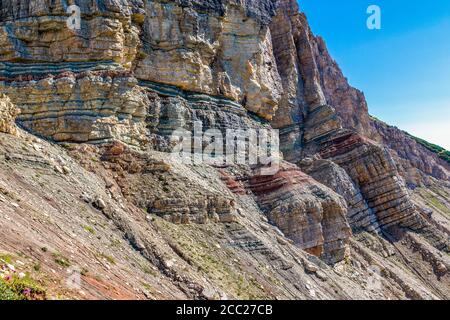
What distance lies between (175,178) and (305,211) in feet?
47.3

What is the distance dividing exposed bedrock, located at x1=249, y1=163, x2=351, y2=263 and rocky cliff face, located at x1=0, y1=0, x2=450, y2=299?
15cm

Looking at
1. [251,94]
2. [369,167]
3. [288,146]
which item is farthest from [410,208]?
[251,94]

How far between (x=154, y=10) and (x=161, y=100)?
10.9 m

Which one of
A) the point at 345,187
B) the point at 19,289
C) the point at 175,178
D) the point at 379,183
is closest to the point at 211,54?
the point at 175,178

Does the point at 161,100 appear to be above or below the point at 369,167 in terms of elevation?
above

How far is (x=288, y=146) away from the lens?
71.4 meters

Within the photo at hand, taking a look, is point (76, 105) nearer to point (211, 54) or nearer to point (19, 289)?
point (211, 54)

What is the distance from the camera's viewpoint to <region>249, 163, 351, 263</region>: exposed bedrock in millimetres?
43938

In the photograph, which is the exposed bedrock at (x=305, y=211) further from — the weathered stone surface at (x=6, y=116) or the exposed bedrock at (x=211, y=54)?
the weathered stone surface at (x=6, y=116)

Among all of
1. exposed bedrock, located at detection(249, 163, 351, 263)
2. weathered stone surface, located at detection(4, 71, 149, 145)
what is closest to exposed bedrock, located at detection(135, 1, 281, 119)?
weathered stone surface, located at detection(4, 71, 149, 145)

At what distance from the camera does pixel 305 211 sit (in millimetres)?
44406

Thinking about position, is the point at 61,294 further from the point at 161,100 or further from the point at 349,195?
the point at 349,195

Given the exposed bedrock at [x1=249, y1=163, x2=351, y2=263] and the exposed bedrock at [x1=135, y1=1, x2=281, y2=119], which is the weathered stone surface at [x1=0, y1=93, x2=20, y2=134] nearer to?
the exposed bedrock at [x1=135, y1=1, x2=281, y2=119]
